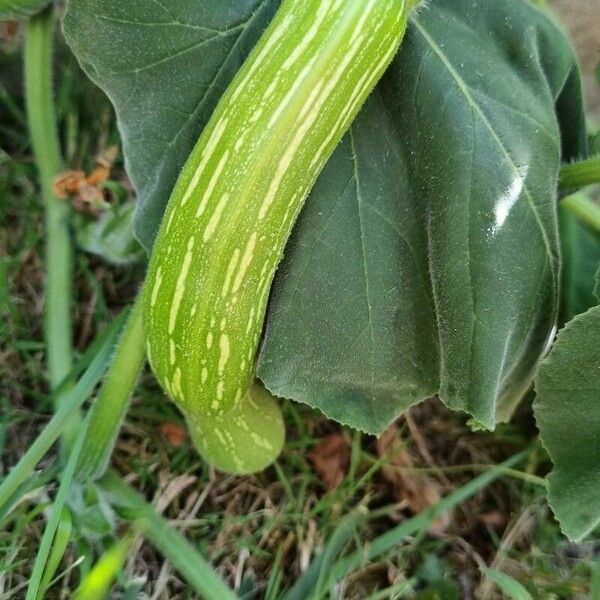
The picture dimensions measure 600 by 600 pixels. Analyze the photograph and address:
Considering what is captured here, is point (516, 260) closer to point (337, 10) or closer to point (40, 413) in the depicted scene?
point (337, 10)

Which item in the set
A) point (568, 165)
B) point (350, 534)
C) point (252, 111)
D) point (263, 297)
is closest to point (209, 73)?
point (252, 111)

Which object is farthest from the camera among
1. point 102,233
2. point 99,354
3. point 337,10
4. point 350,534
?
point 102,233

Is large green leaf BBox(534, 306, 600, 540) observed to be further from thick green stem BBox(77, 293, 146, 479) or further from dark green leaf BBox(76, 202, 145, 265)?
dark green leaf BBox(76, 202, 145, 265)

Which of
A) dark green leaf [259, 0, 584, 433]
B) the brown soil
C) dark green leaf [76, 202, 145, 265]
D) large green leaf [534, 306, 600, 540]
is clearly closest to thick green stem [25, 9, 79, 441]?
dark green leaf [76, 202, 145, 265]

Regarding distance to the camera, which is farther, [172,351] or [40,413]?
[40,413]

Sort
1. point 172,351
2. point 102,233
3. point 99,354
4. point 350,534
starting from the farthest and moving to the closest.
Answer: point 102,233
point 350,534
point 99,354
point 172,351

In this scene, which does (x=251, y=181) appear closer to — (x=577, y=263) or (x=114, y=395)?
(x=114, y=395)

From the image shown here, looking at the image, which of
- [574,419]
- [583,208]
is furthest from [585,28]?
[574,419]
